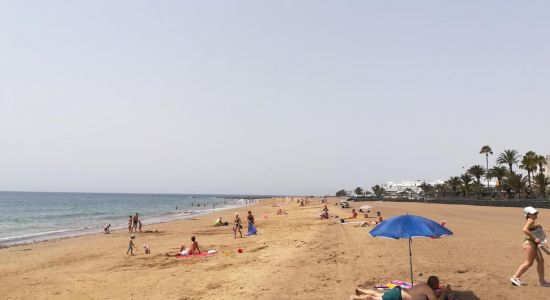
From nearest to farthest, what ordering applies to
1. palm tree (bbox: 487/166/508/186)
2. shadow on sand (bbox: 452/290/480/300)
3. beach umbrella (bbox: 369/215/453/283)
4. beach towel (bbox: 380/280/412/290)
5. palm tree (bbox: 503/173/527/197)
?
beach umbrella (bbox: 369/215/453/283), shadow on sand (bbox: 452/290/480/300), beach towel (bbox: 380/280/412/290), palm tree (bbox: 503/173/527/197), palm tree (bbox: 487/166/508/186)

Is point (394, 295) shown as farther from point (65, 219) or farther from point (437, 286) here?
point (65, 219)

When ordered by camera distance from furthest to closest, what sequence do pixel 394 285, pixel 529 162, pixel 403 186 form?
pixel 403 186, pixel 529 162, pixel 394 285

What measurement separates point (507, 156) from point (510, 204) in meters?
28.5

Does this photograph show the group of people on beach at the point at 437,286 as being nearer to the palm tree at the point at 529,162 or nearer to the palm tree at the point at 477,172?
the palm tree at the point at 529,162

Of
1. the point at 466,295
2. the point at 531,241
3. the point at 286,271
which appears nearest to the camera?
the point at 466,295

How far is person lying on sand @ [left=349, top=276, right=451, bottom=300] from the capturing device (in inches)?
280

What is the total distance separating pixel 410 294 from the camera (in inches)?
290

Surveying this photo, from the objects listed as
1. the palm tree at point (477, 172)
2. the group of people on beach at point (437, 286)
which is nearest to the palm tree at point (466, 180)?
the palm tree at point (477, 172)

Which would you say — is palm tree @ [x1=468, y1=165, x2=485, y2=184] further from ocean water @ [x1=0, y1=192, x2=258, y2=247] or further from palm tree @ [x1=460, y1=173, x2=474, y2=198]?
ocean water @ [x1=0, y1=192, x2=258, y2=247]

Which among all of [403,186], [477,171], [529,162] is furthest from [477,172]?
[403,186]

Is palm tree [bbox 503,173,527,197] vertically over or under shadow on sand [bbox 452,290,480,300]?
over

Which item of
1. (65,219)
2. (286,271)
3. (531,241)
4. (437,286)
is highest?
(531,241)

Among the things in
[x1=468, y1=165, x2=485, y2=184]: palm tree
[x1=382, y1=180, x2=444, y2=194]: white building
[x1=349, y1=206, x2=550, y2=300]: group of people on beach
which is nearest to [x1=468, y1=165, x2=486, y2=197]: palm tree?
[x1=468, y1=165, x2=485, y2=184]: palm tree

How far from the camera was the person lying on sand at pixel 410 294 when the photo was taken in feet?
23.3
